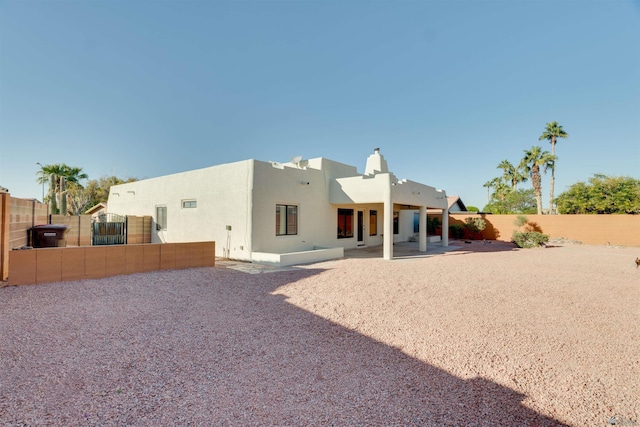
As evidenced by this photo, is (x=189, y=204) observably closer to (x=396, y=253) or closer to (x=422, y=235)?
(x=396, y=253)

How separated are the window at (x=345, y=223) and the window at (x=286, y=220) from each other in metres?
3.67

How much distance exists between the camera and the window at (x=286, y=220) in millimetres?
12648

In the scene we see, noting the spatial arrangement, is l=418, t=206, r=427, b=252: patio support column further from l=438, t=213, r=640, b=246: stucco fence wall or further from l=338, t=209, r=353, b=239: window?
l=438, t=213, r=640, b=246: stucco fence wall

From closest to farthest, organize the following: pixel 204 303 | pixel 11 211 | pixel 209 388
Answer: pixel 209 388, pixel 204 303, pixel 11 211

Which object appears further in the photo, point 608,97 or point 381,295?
point 608,97

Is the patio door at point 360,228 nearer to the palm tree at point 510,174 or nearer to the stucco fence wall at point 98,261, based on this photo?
the stucco fence wall at point 98,261

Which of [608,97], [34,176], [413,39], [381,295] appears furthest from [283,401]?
[34,176]

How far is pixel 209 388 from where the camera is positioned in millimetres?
2984

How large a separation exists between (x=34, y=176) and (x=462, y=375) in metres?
43.7

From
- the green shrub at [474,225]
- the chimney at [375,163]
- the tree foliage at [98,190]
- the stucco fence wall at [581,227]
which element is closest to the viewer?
the chimney at [375,163]

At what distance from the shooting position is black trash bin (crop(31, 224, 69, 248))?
28.1 feet

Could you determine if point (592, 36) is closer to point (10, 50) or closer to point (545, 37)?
point (545, 37)

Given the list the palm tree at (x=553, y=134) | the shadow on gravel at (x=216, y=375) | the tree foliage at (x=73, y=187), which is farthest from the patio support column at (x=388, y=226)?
the palm tree at (x=553, y=134)

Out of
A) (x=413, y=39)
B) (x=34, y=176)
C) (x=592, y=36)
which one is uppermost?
(x=413, y=39)
